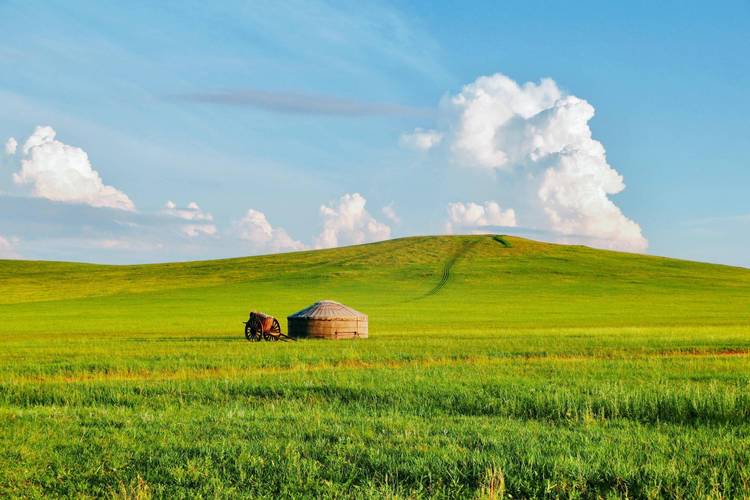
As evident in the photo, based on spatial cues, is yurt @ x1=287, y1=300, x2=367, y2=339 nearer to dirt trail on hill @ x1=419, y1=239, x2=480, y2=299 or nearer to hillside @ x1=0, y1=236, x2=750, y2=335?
hillside @ x1=0, y1=236, x2=750, y2=335

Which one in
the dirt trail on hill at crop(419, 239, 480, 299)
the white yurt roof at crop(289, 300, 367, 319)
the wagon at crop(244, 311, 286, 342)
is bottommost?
the wagon at crop(244, 311, 286, 342)

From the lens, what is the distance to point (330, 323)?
37188 millimetres

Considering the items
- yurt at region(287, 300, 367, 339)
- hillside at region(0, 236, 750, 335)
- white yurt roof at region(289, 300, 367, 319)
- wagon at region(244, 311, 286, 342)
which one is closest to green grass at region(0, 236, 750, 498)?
wagon at region(244, 311, 286, 342)

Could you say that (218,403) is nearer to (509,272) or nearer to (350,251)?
(509,272)

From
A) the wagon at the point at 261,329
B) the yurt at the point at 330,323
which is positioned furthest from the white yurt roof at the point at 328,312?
the wagon at the point at 261,329

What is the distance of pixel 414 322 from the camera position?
49094 mm

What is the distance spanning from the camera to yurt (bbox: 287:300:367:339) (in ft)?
121

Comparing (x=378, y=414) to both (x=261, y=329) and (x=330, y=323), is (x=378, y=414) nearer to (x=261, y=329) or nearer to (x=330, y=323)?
(x=261, y=329)

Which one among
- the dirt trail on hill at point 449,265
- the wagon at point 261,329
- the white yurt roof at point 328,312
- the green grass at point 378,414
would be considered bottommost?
the green grass at point 378,414

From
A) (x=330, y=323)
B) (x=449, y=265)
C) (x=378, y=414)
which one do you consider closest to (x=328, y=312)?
(x=330, y=323)

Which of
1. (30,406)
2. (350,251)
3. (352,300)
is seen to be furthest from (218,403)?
(350,251)

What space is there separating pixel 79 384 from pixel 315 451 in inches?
429

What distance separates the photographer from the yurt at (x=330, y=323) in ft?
121

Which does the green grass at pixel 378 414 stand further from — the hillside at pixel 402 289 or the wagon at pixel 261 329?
the hillside at pixel 402 289
